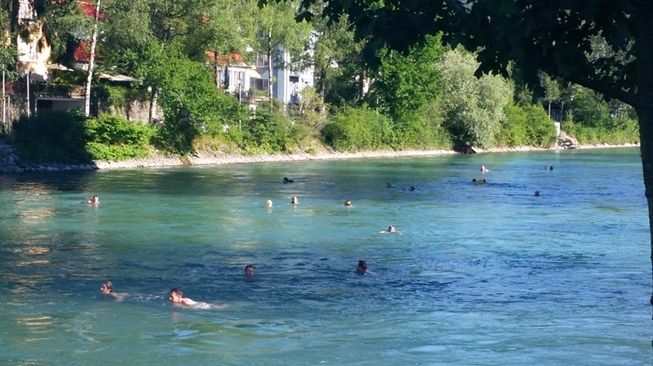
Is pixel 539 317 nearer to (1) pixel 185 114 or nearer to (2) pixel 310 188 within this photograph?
(2) pixel 310 188

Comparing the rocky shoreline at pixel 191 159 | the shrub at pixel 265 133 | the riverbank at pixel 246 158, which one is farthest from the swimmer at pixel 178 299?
the shrub at pixel 265 133

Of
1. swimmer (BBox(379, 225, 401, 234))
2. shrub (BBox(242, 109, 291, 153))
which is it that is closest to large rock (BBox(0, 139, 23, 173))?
shrub (BBox(242, 109, 291, 153))

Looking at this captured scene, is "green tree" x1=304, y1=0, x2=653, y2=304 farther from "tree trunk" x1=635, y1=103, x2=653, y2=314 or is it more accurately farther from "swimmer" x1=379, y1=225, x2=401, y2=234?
"swimmer" x1=379, y1=225, x2=401, y2=234

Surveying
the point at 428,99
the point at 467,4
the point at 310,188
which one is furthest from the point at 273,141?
the point at 467,4

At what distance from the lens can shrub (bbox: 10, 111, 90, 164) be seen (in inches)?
2328

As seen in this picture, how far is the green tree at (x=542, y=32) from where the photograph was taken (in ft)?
24.5

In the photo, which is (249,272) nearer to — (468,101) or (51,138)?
(51,138)

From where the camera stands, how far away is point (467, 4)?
332 inches

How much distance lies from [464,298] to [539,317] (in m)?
2.35

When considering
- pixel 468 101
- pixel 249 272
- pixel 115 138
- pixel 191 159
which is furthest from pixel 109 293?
pixel 468 101

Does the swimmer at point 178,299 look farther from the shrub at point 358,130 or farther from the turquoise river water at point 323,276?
the shrub at point 358,130

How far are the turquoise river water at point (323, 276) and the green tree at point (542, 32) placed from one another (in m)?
9.21

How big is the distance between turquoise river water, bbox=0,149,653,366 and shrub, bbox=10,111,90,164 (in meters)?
11.1

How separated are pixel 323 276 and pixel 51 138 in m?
38.8
